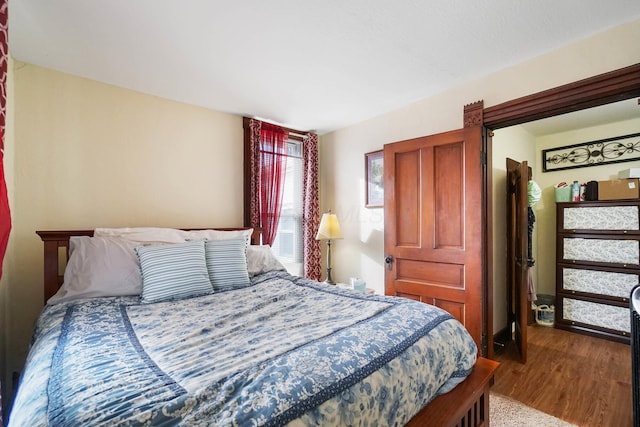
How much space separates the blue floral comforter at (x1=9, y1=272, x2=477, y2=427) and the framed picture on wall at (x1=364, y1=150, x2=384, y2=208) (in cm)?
164

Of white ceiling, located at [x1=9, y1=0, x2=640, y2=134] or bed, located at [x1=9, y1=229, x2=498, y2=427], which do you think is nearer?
bed, located at [x1=9, y1=229, x2=498, y2=427]

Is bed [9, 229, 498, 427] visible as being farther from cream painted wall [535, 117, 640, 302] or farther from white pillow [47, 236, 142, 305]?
cream painted wall [535, 117, 640, 302]

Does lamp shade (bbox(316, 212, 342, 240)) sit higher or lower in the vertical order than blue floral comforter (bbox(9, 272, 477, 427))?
higher

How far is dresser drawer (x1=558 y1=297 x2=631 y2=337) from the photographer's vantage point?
2971 millimetres

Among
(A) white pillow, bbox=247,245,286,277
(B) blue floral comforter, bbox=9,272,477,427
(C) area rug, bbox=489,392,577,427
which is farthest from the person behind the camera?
(A) white pillow, bbox=247,245,286,277

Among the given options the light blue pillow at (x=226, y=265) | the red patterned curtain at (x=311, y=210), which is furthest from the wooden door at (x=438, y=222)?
the light blue pillow at (x=226, y=265)

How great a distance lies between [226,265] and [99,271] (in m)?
0.75

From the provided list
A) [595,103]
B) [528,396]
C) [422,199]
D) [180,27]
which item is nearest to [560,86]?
[595,103]

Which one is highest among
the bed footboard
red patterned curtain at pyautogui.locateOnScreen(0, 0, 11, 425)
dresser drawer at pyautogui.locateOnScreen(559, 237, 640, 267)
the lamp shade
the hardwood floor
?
red patterned curtain at pyautogui.locateOnScreen(0, 0, 11, 425)

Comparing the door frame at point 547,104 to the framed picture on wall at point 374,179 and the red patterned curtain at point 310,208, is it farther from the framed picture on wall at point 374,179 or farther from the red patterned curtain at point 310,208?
the red patterned curtain at point 310,208

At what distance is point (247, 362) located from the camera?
94 centimetres

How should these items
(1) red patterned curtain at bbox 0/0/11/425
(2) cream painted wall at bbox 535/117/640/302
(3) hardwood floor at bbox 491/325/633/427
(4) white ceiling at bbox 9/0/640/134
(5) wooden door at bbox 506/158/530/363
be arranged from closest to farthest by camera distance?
(1) red patterned curtain at bbox 0/0/11/425
(4) white ceiling at bbox 9/0/640/134
(3) hardwood floor at bbox 491/325/633/427
(5) wooden door at bbox 506/158/530/363
(2) cream painted wall at bbox 535/117/640/302

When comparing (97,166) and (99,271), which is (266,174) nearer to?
(97,166)

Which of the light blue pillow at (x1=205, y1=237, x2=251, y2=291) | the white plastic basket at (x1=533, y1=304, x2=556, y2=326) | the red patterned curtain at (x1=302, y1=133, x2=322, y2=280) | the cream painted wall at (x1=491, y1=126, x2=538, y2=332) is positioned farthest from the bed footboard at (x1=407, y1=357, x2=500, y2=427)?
the white plastic basket at (x1=533, y1=304, x2=556, y2=326)
